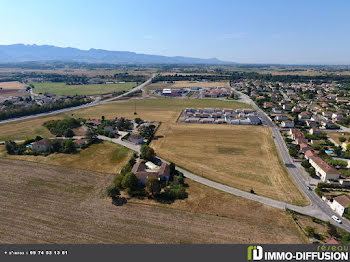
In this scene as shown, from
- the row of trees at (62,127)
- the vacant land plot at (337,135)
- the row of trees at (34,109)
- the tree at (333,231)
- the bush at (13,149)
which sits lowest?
the tree at (333,231)

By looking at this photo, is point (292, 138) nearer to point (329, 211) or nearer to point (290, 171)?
point (290, 171)

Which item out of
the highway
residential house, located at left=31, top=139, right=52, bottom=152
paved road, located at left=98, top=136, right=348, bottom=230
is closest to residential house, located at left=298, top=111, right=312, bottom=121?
the highway

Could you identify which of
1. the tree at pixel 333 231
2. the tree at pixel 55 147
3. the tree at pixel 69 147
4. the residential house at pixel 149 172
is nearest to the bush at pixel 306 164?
the tree at pixel 333 231

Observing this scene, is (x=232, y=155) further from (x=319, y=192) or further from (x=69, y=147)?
(x=69, y=147)

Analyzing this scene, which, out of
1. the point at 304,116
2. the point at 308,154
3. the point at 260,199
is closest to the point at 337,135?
the point at 304,116

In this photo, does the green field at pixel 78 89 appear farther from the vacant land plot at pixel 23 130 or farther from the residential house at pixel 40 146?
the residential house at pixel 40 146
